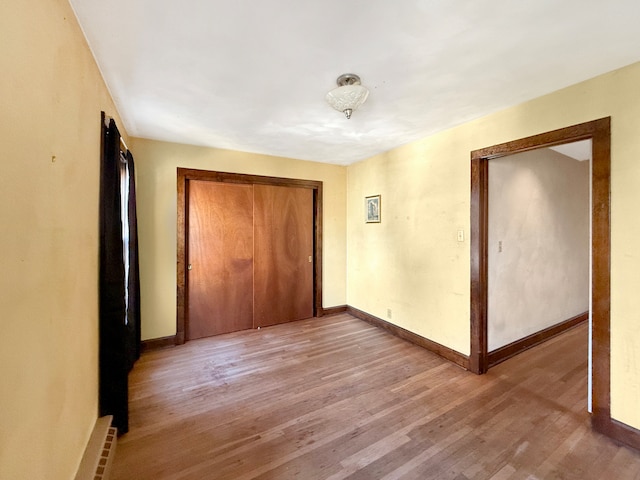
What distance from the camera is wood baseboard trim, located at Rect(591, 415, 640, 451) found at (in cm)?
169

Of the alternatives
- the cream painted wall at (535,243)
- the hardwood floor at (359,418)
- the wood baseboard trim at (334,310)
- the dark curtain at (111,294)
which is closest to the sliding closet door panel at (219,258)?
the hardwood floor at (359,418)

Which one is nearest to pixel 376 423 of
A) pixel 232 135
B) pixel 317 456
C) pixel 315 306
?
pixel 317 456

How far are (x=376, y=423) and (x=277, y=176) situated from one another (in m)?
3.08

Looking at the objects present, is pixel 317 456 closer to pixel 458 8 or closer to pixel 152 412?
pixel 152 412

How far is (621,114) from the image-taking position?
1.74 meters

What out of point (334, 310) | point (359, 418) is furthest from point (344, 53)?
point (334, 310)

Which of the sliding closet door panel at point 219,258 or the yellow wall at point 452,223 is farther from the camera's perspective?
the sliding closet door panel at point 219,258

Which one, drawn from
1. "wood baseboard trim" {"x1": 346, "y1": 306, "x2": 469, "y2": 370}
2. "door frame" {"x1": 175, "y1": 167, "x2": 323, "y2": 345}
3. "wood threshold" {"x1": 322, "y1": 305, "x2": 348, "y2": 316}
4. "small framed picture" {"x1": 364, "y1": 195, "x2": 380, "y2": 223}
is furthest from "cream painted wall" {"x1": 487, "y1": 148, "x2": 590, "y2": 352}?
"door frame" {"x1": 175, "y1": 167, "x2": 323, "y2": 345}

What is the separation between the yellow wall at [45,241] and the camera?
31.9 inches

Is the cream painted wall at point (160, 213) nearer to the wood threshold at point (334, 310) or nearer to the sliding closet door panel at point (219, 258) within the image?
the sliding closet door panel at point (219, 258)

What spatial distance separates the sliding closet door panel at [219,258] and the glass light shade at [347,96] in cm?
212

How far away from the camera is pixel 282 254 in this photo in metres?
3.98

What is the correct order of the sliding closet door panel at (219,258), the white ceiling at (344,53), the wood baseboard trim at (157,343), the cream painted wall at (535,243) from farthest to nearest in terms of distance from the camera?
the sliding closet door panel at (219,258)
the wood baseboard trim at (157,343)
the cream painted wall at (535,243)
the white ceiling at (344,53)

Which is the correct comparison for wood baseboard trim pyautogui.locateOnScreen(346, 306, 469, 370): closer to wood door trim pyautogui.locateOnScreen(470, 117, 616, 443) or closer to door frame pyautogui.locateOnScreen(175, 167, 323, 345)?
wood door trim pyautogui.locateOnScreen(470, 117, 616, 443)
